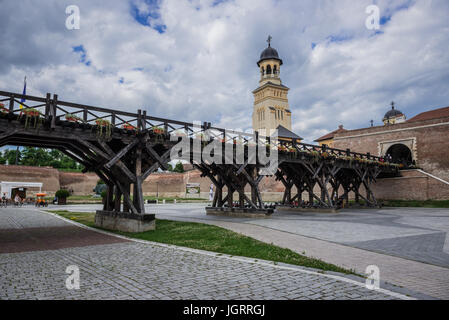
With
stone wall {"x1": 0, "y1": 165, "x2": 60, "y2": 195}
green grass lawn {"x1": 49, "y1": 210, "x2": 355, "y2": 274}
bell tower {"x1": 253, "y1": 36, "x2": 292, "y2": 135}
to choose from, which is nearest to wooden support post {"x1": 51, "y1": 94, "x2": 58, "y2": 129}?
green grass lawn {"x1": 49, "y1": 210, "x2": 355, "y2": 274}

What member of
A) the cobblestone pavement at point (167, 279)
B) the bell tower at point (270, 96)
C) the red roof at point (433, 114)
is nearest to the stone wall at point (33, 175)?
the bell tower at point (270, 96)

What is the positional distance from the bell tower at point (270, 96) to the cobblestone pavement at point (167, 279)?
229ft

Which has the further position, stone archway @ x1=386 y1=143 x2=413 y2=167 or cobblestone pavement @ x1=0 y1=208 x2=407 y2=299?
stone archway @ x1=386 y1=143 x2=413 y2=167

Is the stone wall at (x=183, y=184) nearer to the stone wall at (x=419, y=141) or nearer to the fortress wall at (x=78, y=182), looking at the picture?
the fortress wall at (x=78, y=182)

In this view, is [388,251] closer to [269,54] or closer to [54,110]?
[54,110]

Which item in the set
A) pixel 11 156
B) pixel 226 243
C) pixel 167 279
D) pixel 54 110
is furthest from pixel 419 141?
pixel 11 156

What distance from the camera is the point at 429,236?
32.4 ft

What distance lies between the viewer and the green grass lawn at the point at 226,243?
6438 mm

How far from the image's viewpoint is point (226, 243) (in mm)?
8750

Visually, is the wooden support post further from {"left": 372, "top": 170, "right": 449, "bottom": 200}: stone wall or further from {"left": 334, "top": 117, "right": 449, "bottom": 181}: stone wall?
{"left": 334, "top": 117, "right": 449, "bottom": 181}: stone wall

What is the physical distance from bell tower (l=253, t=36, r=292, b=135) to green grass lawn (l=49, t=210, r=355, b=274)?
65534 mm

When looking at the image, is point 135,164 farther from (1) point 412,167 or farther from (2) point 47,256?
(1) point 412,167

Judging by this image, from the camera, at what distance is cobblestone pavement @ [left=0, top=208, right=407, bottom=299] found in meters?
4.38
